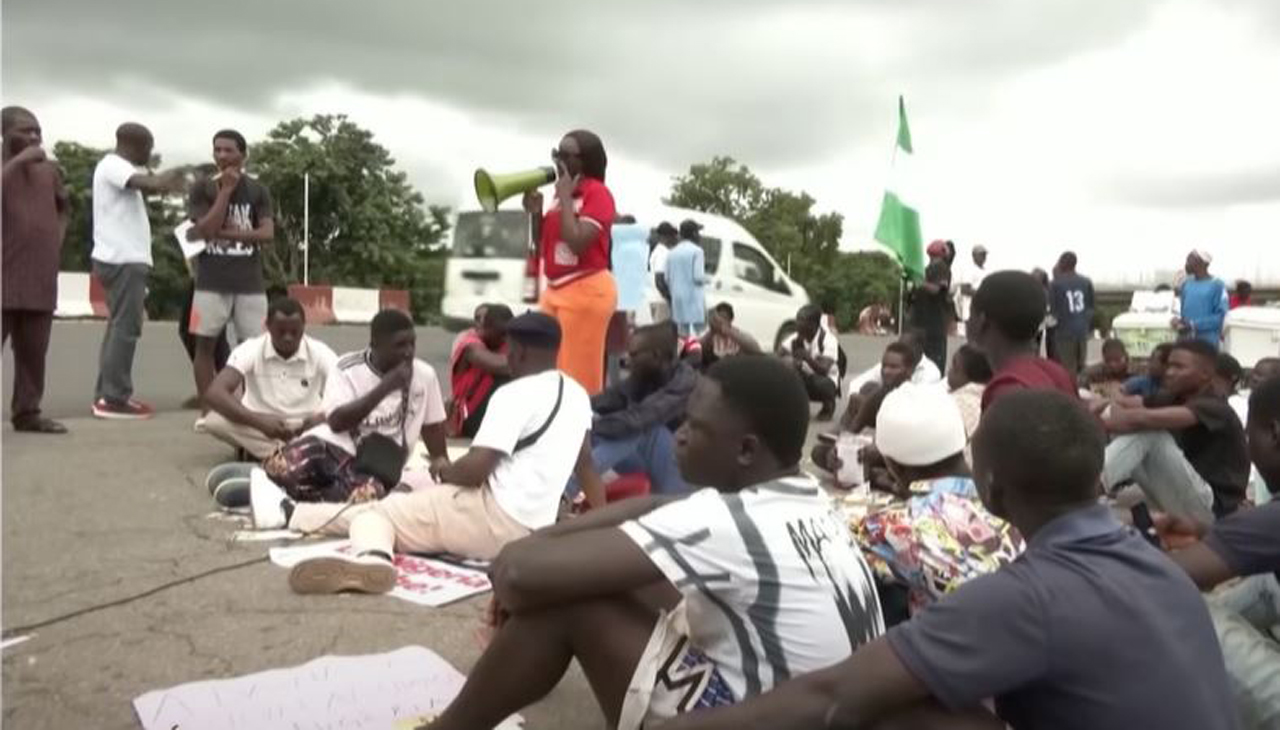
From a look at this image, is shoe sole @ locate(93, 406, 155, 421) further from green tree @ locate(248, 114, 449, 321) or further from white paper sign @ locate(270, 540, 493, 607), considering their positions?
green tree @ locate(248, 114, 449, 321)

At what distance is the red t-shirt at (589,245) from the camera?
18.4 feet

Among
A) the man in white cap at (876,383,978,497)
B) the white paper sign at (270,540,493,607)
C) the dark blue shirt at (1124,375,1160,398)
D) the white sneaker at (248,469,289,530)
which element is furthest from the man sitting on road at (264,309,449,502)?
the dark blue shirt at (1124,375,1160,398)

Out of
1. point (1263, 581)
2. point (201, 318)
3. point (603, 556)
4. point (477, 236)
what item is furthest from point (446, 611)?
point (477, 236)

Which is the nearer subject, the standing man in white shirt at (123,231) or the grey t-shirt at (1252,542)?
the grey t-shirt at (1252,542)

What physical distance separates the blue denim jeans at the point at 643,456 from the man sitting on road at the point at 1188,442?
2024mm

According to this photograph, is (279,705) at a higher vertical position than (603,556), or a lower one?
lower

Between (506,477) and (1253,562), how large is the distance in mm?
2476

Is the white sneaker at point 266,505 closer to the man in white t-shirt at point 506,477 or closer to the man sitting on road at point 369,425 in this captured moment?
the man sitting on road at point 369,425

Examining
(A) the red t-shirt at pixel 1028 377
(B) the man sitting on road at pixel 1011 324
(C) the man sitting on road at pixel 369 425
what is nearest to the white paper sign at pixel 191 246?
(C) the man sitting on road at pixel 369 425

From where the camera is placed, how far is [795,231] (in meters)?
49.5

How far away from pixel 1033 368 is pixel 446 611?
2153 mm

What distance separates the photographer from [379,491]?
521 cm

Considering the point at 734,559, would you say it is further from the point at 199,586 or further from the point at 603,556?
the point at 199,586

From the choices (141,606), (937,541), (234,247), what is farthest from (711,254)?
(937,541)
